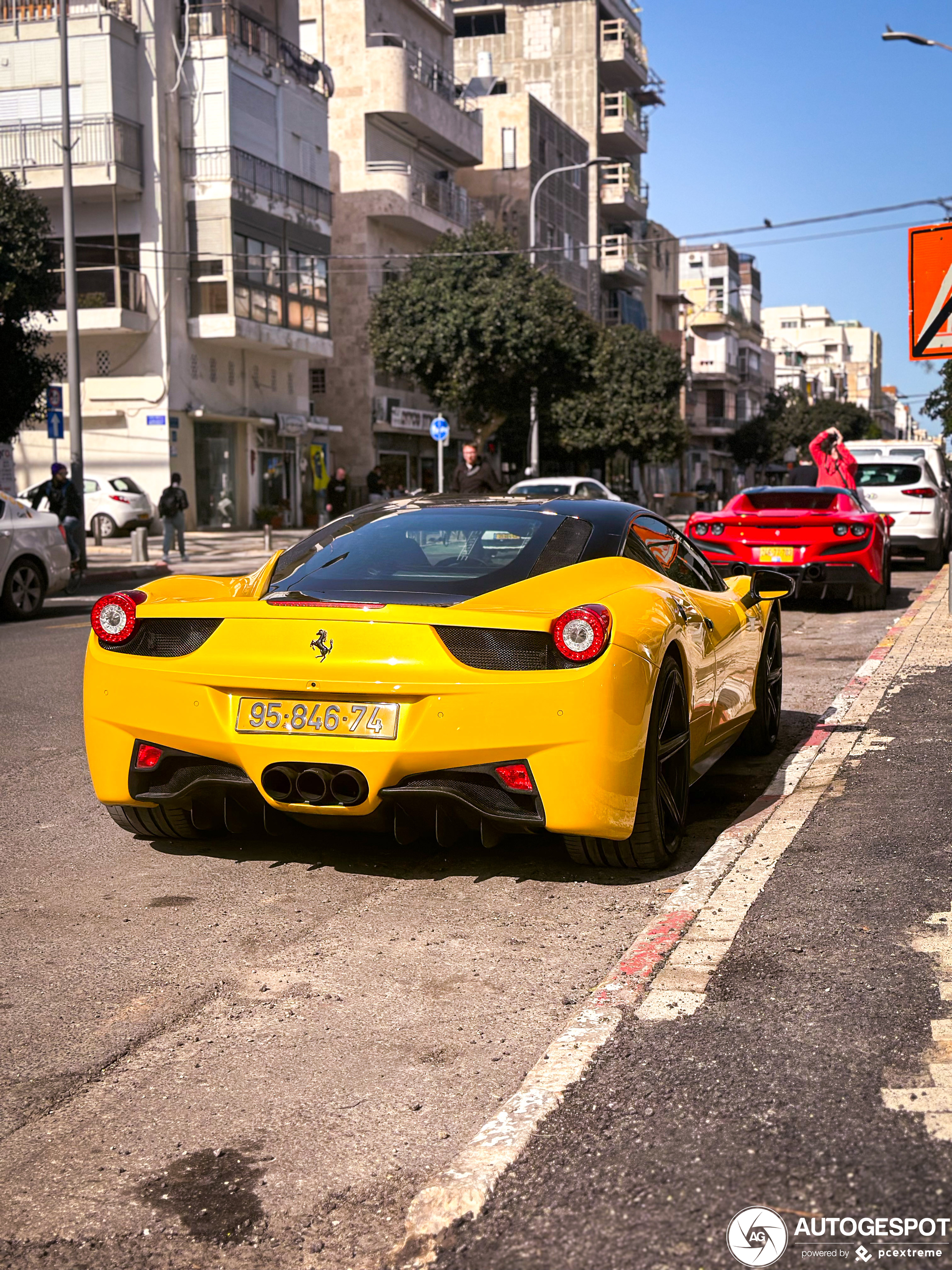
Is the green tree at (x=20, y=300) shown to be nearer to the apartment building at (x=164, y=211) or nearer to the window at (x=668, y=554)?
the apartment building at (x=164, y=211)

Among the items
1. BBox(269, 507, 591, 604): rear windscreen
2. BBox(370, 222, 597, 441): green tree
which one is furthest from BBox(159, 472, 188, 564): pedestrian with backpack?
BBox(269, 507, 591, 604): rear windscreen

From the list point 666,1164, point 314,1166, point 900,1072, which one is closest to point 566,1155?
point 666,1164

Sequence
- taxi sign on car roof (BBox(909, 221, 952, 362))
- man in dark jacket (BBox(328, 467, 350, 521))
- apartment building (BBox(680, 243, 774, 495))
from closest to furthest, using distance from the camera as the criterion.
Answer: taxi sign on car roof (BBox(909, 221, 952, 362))
man in dark jacket (BBox(328, 467, 350, 521))
apartment building (BBox(680, 243, 774, 495))

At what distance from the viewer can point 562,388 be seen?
156 ft

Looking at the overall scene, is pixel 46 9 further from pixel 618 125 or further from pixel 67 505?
pixel 618 125

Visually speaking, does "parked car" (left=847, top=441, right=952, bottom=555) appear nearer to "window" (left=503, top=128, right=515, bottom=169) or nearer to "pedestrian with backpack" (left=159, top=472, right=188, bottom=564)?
"pedestrian with backpack" (left=159, top=472, right=188, bottom=564)

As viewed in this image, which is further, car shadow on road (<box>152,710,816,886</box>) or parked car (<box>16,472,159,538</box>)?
parked car (<box>16,472,159,538</box>)

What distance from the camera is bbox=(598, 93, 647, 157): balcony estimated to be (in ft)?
243

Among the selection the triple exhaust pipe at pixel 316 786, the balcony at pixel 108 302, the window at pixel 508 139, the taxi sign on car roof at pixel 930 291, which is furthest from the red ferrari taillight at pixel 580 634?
the window at pixel 508 139

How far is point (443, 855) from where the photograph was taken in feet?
17.5

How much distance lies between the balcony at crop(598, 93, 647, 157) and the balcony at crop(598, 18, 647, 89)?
3.33 feet

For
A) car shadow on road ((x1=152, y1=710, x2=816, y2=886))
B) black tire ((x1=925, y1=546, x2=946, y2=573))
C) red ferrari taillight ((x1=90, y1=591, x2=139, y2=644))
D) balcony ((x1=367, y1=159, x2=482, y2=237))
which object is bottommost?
car shadow on road ((x1=152, y1=710, x2=816, y2=886))

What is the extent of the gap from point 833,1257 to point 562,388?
45.9 meters

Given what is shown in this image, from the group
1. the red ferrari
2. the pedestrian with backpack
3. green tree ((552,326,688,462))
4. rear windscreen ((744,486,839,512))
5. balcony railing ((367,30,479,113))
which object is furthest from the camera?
green tree ((552,326,688,462))
